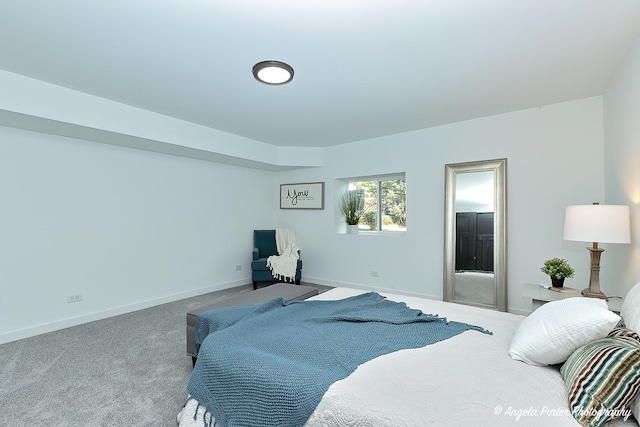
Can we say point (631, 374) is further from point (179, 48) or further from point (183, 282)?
point (183, 282)

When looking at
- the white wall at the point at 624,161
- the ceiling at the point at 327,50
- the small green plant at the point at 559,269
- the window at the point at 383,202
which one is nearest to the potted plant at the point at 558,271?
the small green plant at the point at 559,269

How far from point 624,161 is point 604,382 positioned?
2.38m

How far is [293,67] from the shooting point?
253cm

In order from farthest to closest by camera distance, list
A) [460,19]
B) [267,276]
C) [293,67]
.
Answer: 1. [267,276]
2. [293,67]
3. [460,19]

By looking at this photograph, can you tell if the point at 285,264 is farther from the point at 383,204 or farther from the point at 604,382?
the point at 604,382

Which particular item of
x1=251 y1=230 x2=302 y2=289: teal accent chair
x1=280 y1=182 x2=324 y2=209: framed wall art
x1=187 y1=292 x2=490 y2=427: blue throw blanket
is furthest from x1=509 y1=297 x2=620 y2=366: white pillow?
x1=280 y1=182 x2=324 y2=209: framed wall art

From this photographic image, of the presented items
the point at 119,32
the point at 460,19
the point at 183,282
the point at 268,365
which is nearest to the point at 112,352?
the point at 183,282

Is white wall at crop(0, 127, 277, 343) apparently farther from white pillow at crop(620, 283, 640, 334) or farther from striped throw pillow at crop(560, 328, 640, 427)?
white pillow at crop(620, 283, 640, 334)

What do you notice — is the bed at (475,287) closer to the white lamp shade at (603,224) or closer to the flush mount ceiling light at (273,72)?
the white lamp shade at (603,224)

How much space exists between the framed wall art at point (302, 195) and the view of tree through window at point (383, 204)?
0.65 m

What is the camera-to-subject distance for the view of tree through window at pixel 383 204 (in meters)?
4.90

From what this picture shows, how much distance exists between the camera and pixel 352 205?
5.14 metres

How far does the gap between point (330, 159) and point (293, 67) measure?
281 cm

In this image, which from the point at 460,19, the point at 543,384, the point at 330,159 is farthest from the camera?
the point at 330,159
